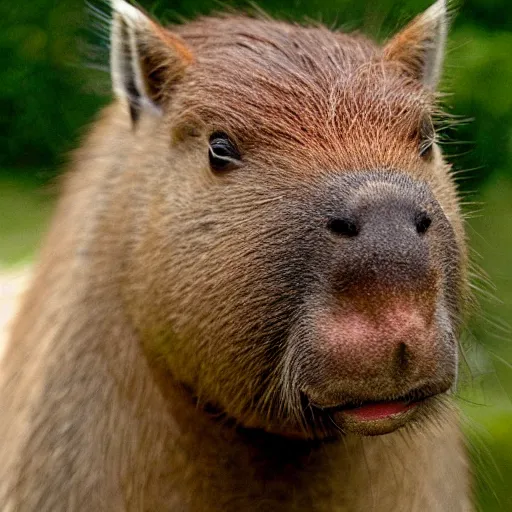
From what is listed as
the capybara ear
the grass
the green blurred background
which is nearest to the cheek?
the green blurred background

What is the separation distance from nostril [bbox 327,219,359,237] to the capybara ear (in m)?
0.50

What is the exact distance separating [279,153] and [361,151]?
0.15 metres

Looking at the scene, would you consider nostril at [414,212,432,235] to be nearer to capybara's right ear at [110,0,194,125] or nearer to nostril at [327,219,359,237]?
nostril at [327,219,359,237]

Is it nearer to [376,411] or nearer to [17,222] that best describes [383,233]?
[376,411]

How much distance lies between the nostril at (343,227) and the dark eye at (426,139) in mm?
317

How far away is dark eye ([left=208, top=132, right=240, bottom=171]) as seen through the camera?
201cm

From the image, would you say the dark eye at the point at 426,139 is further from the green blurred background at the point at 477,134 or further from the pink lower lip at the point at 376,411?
the pink lower lip at the point at 376,411

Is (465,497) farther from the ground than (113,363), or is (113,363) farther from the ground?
(113,363)

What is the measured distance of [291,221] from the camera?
1865 millimetres

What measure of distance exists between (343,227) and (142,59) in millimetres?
679

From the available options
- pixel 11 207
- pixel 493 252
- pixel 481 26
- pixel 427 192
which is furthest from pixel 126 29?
pixel 11 207

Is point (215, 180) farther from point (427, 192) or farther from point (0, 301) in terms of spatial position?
point (0, 301)

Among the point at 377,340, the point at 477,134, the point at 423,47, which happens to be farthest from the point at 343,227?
Answer: the point at 477,134

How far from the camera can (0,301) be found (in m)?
3.81
